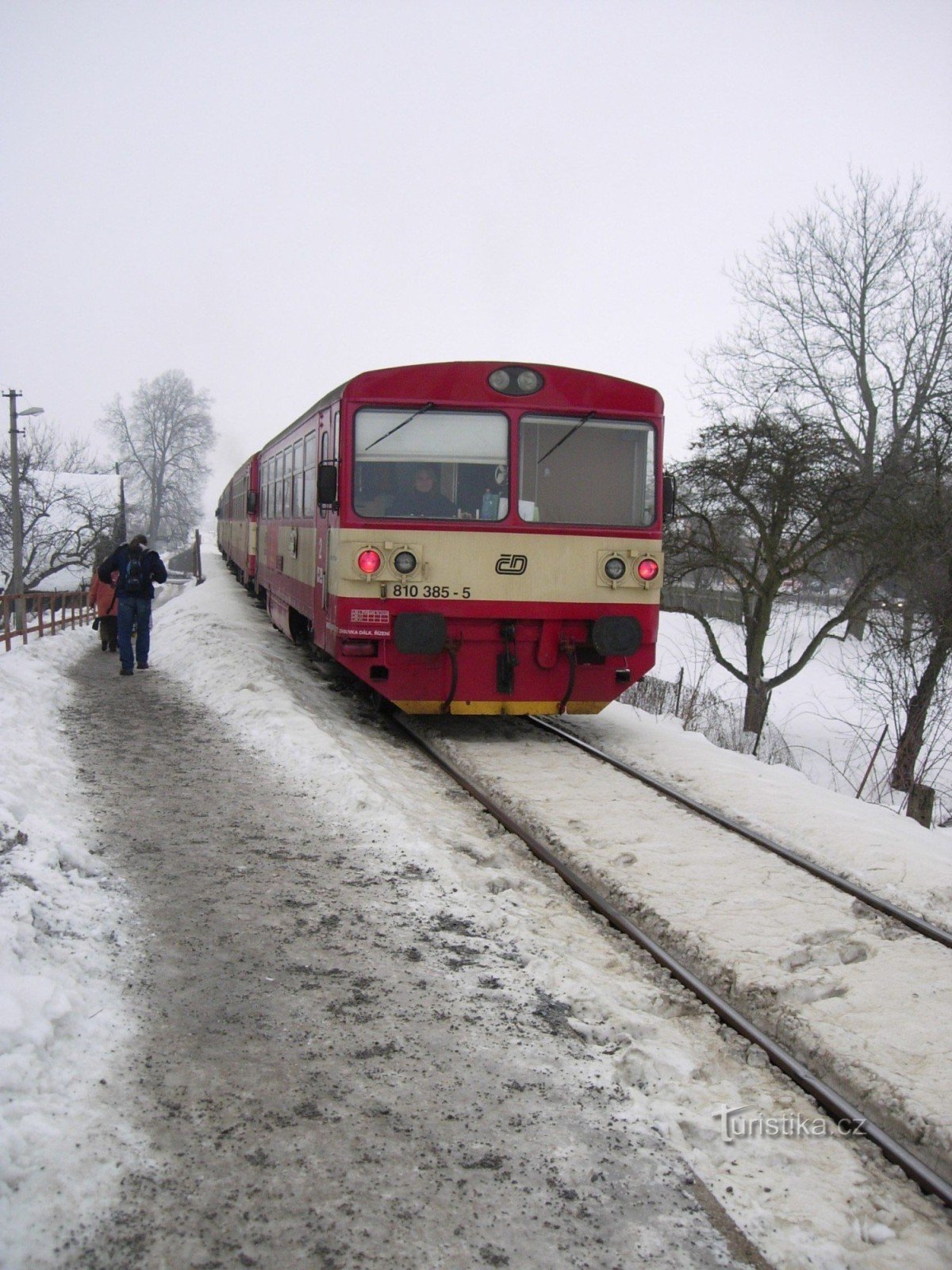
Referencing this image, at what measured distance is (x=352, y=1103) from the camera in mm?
3166

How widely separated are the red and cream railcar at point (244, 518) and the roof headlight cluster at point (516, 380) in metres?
10.1

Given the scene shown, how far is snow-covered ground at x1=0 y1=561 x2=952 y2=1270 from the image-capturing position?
272 cm

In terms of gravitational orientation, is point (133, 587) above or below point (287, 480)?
below

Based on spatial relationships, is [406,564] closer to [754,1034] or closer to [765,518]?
[754,1034]

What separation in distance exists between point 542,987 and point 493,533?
16.6 feet

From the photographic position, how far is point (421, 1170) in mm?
2852

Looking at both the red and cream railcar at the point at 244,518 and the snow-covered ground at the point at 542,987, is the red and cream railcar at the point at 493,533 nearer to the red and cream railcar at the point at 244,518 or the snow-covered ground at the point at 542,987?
the snow-covered ground at the point at 542,987

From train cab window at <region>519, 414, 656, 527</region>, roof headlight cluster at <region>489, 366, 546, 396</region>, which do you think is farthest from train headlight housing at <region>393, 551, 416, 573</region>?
roof headlight cluster at <region>489, 366, 546, 396</region>

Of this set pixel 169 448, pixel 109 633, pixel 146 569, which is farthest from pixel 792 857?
pixel 169 448

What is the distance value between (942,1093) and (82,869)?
377cm

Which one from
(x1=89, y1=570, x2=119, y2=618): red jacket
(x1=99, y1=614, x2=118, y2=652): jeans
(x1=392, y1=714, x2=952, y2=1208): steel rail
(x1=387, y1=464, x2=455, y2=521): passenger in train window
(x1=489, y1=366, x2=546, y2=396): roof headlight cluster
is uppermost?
(x1=489, y1=366, x2=546, y2=396): roof headlight cluster

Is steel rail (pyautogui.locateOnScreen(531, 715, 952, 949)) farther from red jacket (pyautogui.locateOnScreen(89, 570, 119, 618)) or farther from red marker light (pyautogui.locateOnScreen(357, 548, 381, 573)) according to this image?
red jacket (pyautogui.locateOnScreen(89, 570, 119, 618))

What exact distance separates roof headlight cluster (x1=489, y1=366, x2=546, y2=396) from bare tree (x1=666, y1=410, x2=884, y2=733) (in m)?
8.05

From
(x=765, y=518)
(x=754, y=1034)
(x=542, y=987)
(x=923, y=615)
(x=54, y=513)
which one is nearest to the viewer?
(x=754, y=1034)
